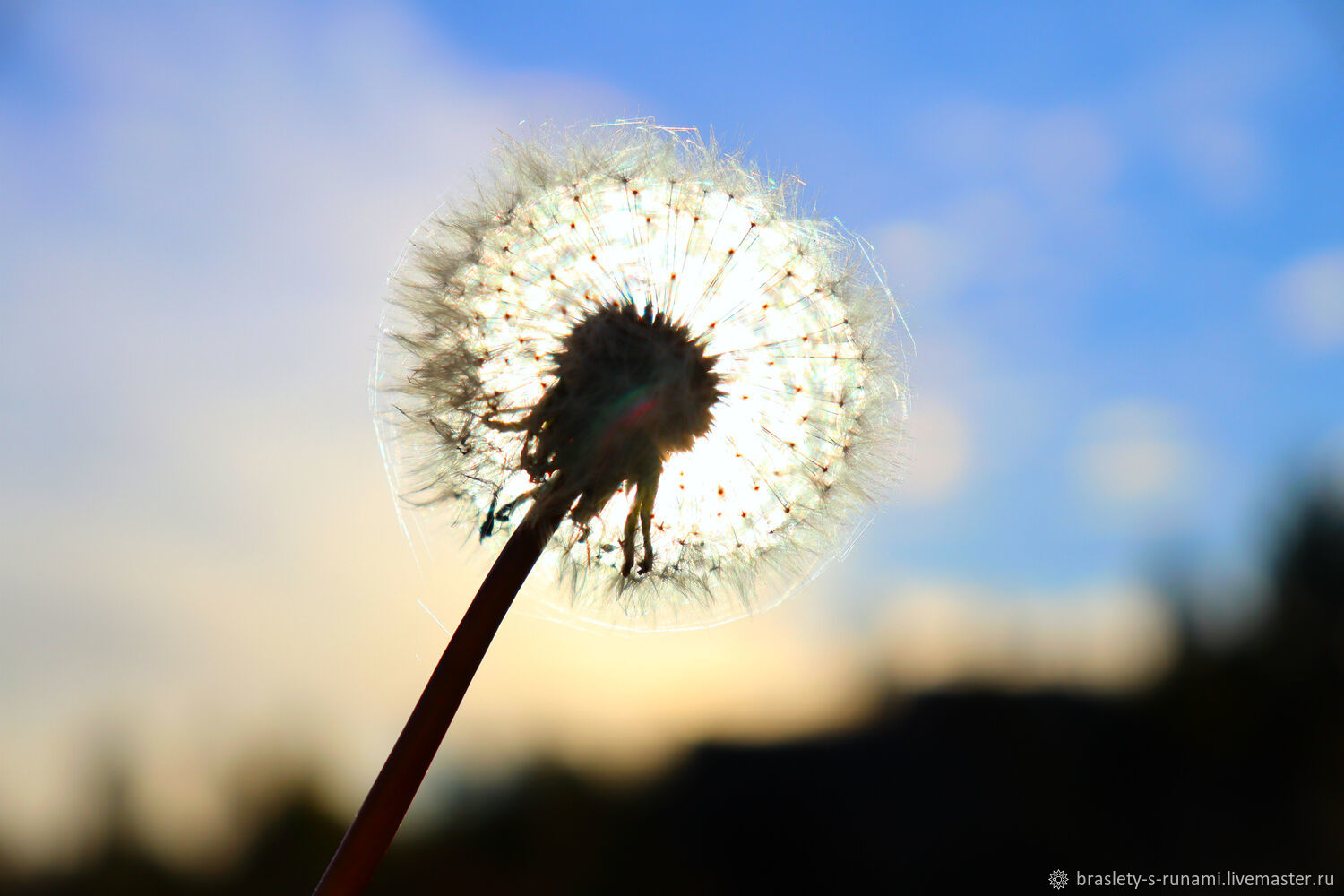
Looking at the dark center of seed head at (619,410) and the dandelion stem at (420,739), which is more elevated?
the dark center of seed head at (619,410)

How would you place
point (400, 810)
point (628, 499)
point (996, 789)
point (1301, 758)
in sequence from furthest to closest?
point (996, 789) → point (1301, 758) → point (628, 499) → point (400, 810)

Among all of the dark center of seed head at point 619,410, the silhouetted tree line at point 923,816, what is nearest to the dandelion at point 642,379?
the dark center of seed head at point 619,410

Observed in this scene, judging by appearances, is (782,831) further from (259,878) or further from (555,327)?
(555,327)

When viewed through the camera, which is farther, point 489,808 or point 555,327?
point 489,808

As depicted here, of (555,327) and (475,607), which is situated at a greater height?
(555,327)

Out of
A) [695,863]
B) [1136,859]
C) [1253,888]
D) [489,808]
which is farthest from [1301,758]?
[489,808]

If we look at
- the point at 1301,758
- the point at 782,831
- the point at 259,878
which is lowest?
the point at 259,878

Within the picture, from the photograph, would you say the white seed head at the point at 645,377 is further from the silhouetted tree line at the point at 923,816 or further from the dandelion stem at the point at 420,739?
the silhouetted tree line at the point at 923,816
